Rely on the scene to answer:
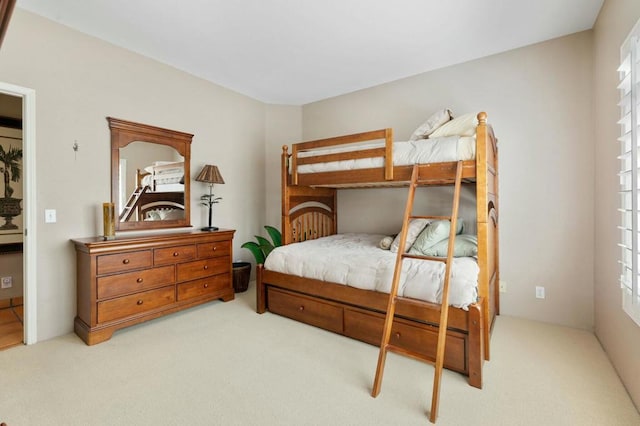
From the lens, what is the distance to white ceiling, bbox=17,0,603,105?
2391 millimetres

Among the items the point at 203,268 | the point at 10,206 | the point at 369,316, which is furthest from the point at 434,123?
the point at 10,206

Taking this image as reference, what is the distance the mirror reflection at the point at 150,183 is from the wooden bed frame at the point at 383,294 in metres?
1.23

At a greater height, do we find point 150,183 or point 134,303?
point 150,183

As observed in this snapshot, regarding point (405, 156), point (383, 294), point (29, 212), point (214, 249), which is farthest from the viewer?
point (214, 249)

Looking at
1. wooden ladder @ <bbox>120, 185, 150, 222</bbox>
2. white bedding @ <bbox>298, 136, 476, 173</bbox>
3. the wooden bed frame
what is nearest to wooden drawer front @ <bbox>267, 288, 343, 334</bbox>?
the wooden bed frame

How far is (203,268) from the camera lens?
3248mm

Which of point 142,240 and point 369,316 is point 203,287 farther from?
point 369,316

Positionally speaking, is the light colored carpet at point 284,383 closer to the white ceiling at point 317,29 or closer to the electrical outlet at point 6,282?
the electrical outlet at point 6,282

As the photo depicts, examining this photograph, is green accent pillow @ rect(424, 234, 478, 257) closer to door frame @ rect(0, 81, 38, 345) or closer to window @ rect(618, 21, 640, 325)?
window @ rect(618, 21, 640, 325)

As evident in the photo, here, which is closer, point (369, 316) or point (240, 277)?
point (369, 316)

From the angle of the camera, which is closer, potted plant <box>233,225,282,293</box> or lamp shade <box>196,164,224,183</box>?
lamp shade <box>196,164,224,183</box>

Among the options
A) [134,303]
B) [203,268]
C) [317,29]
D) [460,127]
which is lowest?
[134,303]

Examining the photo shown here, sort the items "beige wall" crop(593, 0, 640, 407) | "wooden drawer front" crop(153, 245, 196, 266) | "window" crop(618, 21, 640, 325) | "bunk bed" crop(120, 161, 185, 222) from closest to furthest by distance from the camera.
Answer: "window" crop(618, 21, 640, 325)
"beige wall" crop(593, 0, 640, 407)
"wooden drawer front" crop(153, 245, 196, 266)
"bunk bed" crop(120, 161, 185, 222)

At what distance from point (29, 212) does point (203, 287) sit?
1575mm
